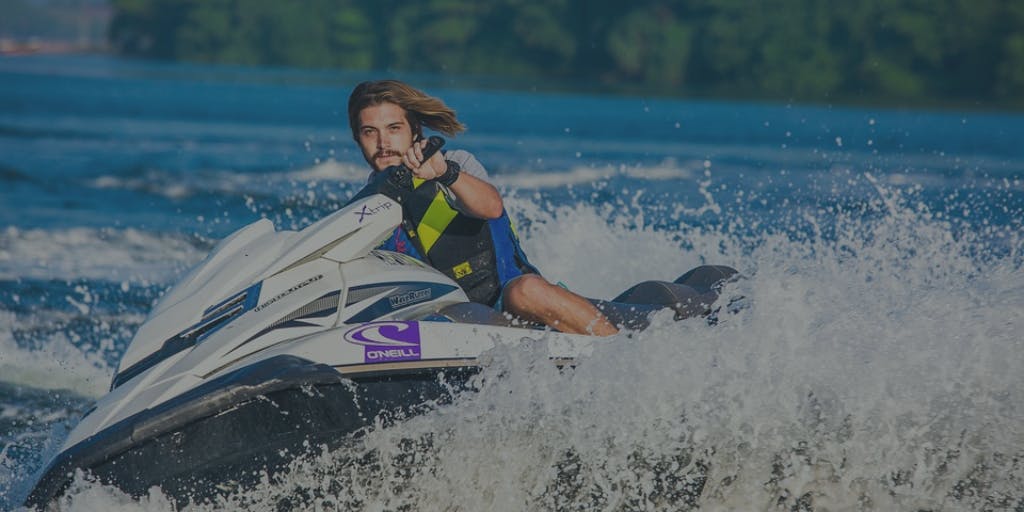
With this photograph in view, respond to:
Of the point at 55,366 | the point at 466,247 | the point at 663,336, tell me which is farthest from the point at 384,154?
the point at 55,366

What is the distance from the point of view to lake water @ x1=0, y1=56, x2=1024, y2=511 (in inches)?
162

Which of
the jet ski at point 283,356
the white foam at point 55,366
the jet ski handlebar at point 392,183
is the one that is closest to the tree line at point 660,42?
the white foam at point 55,366

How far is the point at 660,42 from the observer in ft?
173

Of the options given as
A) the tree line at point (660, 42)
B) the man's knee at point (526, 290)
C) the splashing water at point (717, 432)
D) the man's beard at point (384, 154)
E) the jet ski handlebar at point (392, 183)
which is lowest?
the splashing water at point (717, 432)

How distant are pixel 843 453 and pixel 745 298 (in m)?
0.63

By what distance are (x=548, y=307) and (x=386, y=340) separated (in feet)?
1.89

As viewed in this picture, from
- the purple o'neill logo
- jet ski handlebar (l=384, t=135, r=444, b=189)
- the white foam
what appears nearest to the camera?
the purple o'neill logo

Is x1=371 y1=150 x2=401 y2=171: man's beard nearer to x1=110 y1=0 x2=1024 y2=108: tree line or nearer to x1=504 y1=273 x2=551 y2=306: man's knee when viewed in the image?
x1=504 y1=273 x2=551 y2=306: man's knee

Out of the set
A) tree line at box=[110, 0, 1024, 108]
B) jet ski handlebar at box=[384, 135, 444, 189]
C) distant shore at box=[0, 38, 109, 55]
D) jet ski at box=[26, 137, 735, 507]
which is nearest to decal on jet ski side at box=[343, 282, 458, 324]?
jet ski at box=[26, 137, 735, 507]

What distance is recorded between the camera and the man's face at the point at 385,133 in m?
4.57

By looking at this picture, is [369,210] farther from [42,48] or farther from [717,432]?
[42,48]

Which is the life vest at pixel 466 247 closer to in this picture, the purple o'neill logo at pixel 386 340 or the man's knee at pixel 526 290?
the man's knee at pixel 526 290

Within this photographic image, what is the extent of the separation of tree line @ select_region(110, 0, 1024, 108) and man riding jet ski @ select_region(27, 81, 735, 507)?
38.8 metres

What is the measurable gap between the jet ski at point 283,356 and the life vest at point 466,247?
0.13m
